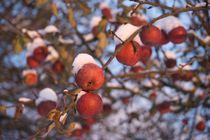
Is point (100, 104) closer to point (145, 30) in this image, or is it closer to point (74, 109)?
point (74, 109)

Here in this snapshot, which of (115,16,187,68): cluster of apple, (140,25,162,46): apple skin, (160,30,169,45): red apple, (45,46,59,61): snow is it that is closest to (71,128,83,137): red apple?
(45,46,59,61): snow

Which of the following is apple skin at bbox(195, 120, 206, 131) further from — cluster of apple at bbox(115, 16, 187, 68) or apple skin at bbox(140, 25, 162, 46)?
apple skin at bbox(140, 25, 162, 46)

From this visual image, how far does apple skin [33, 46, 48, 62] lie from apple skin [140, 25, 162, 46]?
153cm

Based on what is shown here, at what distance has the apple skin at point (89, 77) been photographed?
1576mm

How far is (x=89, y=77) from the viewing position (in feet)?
5.12

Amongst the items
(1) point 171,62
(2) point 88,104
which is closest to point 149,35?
(2) point 88,104

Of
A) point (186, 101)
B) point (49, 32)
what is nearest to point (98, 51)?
point (49, 32)

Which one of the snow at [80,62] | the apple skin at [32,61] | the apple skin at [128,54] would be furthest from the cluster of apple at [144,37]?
the apple skin at [32,61]

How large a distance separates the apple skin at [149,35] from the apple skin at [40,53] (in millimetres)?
1529

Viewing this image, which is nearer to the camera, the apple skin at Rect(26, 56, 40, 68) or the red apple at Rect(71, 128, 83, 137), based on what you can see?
the apple skin at Rect(26, 56, 40, 68)

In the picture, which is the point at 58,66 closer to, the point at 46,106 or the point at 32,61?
the point at 32,61

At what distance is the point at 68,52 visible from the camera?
3906mm

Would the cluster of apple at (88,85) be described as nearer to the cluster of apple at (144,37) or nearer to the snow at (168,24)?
the cluster of apple at (144,37)

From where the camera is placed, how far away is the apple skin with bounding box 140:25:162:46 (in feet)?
6.68
